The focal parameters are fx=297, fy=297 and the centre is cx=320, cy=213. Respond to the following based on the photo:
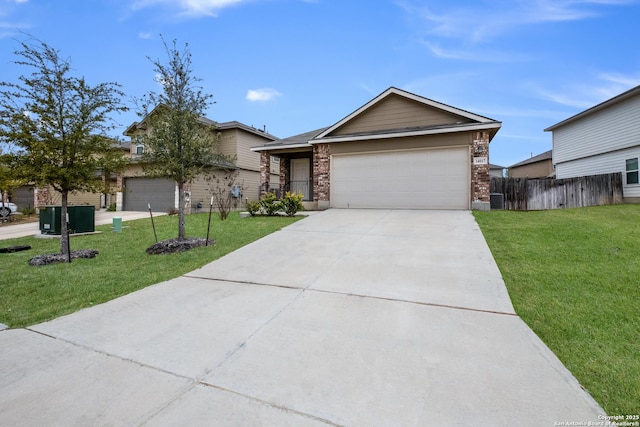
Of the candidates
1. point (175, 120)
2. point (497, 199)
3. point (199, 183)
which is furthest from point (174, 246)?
point (497, 199)

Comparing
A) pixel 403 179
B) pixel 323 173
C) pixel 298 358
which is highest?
pixel 323 173

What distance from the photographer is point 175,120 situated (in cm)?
771

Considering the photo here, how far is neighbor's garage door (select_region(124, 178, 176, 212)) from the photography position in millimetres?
18297

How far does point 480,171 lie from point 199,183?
15454mm

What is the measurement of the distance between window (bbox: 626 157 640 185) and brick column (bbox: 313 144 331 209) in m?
14.4

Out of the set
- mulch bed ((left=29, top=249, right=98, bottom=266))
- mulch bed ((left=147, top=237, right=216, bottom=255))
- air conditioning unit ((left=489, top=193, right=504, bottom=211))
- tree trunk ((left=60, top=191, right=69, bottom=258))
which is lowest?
mulch bed ((left=29, top=249, right=98, bottom=266))

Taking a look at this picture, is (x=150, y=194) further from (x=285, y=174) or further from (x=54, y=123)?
(x=54, y=123)

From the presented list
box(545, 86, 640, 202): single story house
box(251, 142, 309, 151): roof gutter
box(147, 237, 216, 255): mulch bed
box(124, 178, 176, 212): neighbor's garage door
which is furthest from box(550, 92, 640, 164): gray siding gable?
box(124, 178, 176, 212): neighbor's garage door

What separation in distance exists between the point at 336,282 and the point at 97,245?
8049 millimetres

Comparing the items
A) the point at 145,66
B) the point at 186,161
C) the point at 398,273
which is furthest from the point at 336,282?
the point at 145,66

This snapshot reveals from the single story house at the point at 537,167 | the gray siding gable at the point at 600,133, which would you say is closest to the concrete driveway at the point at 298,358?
the gray siding gable at the point at 600,133

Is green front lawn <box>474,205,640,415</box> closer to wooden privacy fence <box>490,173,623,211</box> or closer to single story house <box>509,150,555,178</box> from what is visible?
wooden privacy fence <box>490,173,623,211</box>

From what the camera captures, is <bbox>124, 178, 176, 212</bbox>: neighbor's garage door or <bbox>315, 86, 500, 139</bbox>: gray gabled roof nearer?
<bbox>315, 86, 500, 139</bbox>: gray gabled roof

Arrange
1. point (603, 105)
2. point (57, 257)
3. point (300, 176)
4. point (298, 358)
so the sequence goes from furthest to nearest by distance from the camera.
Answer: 1. point (300, 176)
2. point (603, 105)
3. point (57, 257)
4. point (298, 358)
